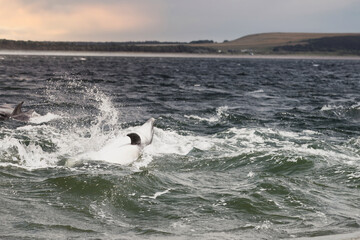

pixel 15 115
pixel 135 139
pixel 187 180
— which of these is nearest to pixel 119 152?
pixel 135 139

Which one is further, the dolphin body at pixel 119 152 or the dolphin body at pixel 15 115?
the dolphin body at pixel 15 115

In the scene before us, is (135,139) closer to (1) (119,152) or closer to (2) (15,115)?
(1) (119,152)

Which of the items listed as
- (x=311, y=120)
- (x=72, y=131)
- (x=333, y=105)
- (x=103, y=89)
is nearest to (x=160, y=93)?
(x=103, y=89)

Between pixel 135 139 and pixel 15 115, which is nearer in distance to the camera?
pixel 135 139

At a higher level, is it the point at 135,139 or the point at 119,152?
the point at 135,139

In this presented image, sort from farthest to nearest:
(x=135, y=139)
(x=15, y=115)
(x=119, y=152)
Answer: (x=15, y=115) → (x=135, y=139) → (x=119, y=152)

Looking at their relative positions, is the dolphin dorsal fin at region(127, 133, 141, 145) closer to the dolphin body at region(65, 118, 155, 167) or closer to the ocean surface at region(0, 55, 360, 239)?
the dolphin body at region(65, 118, 155, 167)

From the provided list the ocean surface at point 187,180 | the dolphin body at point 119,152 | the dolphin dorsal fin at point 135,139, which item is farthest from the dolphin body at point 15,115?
the dolphin dorsal fin at point 135,139

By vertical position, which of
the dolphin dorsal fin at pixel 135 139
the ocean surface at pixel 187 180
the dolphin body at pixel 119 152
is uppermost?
the dolphin dorsal fin at pixel 135 139

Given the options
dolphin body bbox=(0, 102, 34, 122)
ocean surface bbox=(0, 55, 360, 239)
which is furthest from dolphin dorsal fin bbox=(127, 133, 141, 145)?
dolphin body bbox=(0, 102, 34, 122)

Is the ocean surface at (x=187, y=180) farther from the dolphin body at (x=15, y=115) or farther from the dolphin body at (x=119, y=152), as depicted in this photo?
the dolphin body at (x=15, y=115)

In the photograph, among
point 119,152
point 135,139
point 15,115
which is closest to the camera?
point 119,152

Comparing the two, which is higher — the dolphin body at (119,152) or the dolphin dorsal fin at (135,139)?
the dolphin dorsal fin at (135,139)

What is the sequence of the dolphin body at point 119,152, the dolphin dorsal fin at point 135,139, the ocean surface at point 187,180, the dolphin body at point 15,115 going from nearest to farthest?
the ocean surface at point 187,180, the dolphin body at point 119,152, the dolphin dorsal fin at point 135,139, the dolphin body at point 15,115
